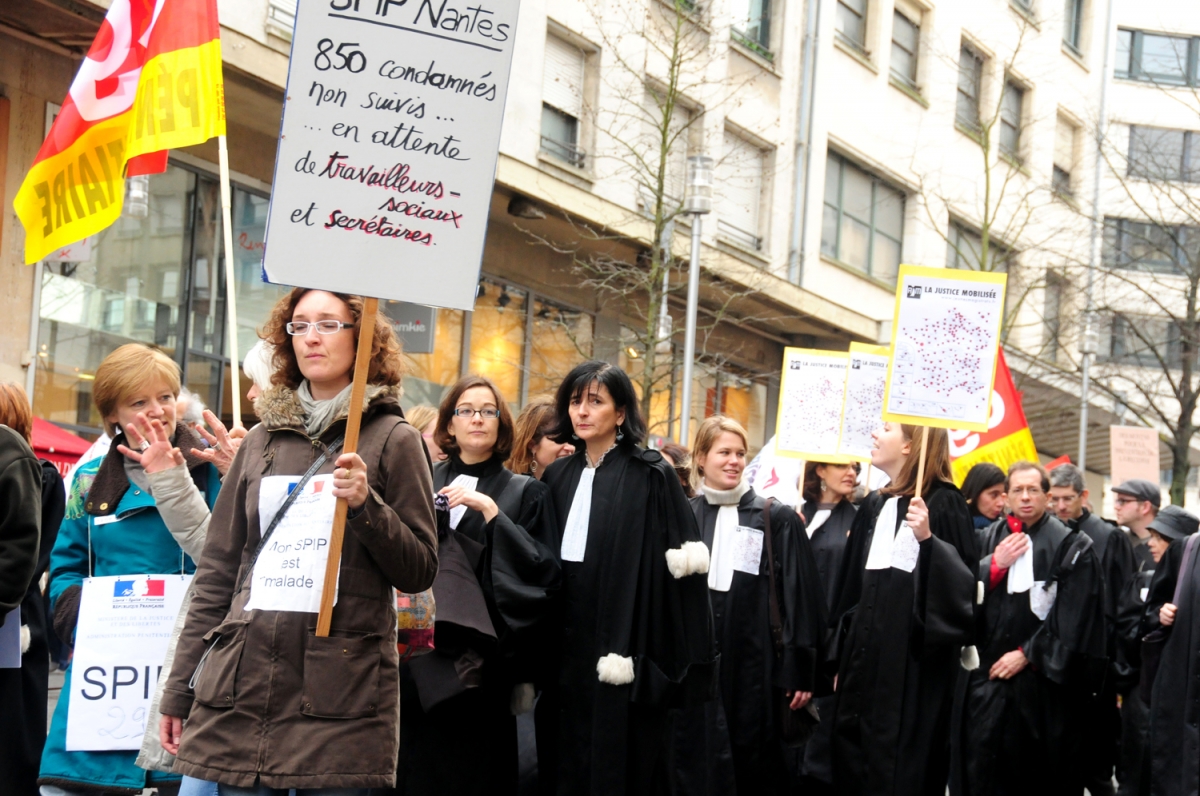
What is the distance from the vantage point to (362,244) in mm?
4125

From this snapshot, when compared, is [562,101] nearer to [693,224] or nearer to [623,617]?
[693,224]

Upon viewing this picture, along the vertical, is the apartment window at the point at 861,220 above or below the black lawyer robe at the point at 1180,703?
above

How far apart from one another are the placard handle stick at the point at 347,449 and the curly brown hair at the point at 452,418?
2.66 m

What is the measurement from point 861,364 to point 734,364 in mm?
12590

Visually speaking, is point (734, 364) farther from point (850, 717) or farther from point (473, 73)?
point (473, 73)

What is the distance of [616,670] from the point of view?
601 cm

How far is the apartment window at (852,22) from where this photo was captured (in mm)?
25438

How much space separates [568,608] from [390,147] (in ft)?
9.08

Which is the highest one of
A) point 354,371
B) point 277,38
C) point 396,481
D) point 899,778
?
point 277,38

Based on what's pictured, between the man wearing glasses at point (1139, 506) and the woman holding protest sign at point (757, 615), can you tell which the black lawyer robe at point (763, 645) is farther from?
the man wearing glasses at point (1139, 506)

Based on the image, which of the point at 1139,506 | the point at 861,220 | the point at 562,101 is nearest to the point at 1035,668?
the point at 1139,506

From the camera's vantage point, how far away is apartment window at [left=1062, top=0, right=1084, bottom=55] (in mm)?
33688

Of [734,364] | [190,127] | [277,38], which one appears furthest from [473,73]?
[734,364]

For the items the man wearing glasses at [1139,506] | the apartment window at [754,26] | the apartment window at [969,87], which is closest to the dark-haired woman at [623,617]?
the man wearing glasses at [1139,506]
